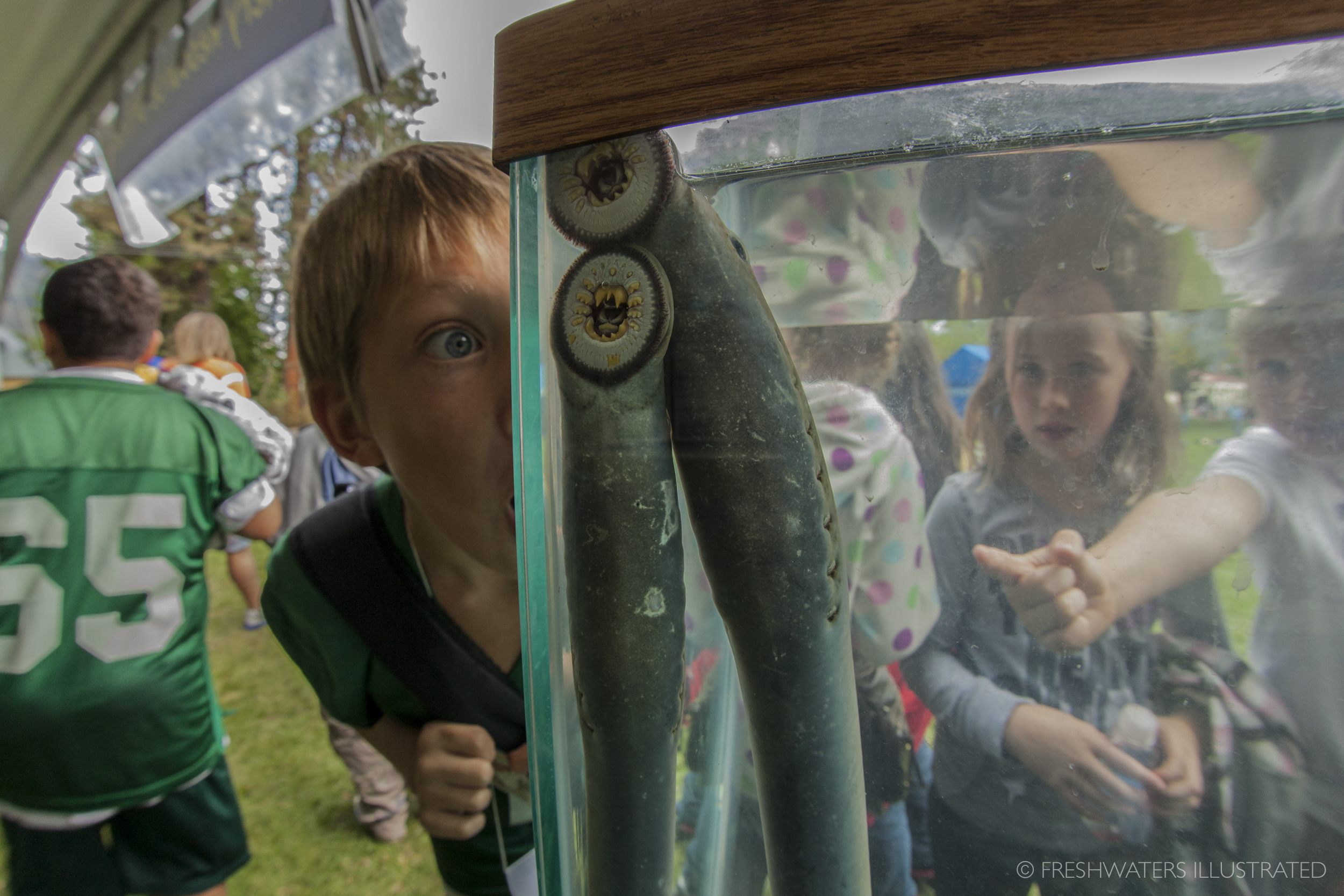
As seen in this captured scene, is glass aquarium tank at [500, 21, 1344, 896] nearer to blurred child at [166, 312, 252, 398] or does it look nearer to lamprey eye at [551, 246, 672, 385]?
lamprey eye at [551, 246, 672, 385]

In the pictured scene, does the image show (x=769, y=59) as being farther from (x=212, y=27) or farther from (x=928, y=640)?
(x=212, y=27)

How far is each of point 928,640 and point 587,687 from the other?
0.21 m

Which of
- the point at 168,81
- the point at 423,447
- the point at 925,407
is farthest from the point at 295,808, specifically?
the point at 925,407

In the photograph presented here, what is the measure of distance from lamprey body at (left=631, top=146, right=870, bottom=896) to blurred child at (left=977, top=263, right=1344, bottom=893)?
150mm

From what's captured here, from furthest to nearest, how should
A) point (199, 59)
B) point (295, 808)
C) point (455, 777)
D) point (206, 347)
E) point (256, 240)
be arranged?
1. point (256, 240)
2. point (206, 347)
3. point (295, 808)
4. point (199, 59)
5. point (455, 777)

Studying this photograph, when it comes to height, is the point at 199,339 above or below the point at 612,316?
above

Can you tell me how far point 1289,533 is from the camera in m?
0.36

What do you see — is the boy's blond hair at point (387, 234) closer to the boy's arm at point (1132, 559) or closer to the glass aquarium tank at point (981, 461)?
the glass aquarium tank at point (981, 461)

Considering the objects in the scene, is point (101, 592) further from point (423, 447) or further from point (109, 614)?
point (423, 447)

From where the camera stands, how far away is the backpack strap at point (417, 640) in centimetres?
82

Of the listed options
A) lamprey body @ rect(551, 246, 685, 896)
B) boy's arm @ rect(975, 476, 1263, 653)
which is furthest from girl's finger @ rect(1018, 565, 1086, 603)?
Result: lamprey body @ rect(551, 246, 685, 896)

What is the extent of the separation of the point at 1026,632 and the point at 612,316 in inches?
11.8

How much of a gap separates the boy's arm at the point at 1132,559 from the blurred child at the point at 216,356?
3289 millimetres

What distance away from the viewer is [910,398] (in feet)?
1.30
